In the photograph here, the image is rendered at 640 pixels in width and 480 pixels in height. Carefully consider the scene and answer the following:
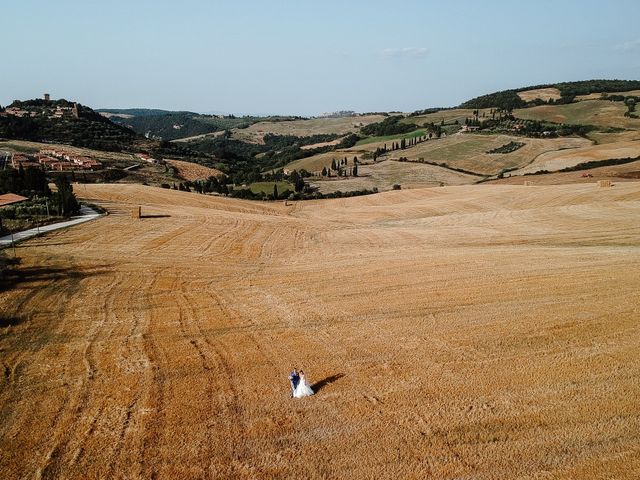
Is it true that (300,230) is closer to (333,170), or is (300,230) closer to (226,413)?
(226,413)

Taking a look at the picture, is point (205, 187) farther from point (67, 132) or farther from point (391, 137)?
point (391, 137)

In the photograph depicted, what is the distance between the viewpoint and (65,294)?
942 inches

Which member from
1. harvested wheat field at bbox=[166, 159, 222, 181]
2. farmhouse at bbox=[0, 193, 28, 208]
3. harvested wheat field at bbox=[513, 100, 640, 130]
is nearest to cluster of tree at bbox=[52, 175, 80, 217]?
farmhouse at bbox=[0, 193, 28, 208]

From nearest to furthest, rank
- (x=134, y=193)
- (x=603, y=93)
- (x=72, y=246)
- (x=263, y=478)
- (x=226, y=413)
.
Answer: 1. (x=263, y=478)
2. (x=226, y=413)
3. (x=72, y=246)
4. (x=134, y=193)
5. (x=603, y=93)

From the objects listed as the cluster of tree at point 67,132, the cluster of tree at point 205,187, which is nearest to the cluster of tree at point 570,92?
the cluster of tree at point 205,187

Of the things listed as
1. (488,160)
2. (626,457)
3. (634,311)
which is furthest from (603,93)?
(626,457)

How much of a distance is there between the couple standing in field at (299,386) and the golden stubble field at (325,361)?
0.27 m

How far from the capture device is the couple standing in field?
14305 mm

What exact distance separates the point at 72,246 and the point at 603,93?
186553 mm

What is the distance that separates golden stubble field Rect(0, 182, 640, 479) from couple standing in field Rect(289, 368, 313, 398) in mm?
271

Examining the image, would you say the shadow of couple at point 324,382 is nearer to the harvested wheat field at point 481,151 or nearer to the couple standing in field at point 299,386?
the couple standing in field at point 299,386

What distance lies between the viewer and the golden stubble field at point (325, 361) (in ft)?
38.0

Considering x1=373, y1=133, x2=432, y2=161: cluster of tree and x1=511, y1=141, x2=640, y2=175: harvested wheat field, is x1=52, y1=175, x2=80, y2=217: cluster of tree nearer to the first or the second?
x1=511, y1=141, x2=640, y2=175: harvested wheat field

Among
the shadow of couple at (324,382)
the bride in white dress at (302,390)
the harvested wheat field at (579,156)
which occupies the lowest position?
the shadow of couple at (324,382)
